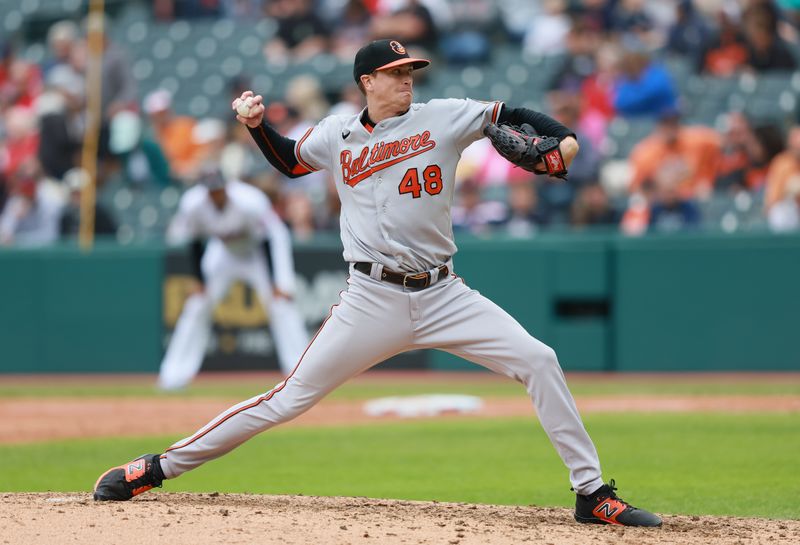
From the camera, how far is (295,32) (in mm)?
17219

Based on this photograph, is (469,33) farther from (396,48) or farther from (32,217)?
(396,48)

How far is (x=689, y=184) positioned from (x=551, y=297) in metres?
1.94

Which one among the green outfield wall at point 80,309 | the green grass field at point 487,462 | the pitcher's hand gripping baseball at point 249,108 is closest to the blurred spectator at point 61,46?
the green outfield wall at point 80,309

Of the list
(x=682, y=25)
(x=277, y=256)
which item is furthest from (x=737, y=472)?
(x=682, y=25)

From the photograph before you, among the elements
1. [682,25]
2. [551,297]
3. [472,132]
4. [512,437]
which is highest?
[682,25]

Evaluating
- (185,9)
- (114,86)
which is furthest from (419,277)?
(185,9)

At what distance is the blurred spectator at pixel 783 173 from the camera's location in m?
12.5

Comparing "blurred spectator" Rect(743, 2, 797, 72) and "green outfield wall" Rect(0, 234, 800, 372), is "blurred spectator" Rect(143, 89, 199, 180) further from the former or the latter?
"blurred spectator" Rect(743, 2, 797, 72)

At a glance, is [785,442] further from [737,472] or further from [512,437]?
[512,437]

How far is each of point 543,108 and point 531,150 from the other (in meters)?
10.1

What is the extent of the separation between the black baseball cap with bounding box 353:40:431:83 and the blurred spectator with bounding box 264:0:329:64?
1168 centimetres

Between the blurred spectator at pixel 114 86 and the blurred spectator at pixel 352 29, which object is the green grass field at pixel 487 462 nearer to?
the blurred spectator at pixel 114 86

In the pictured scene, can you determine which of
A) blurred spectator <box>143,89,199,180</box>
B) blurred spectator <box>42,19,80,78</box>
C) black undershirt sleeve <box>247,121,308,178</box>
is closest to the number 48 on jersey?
black undershirt sleeve <box>247,121,308,178</box>

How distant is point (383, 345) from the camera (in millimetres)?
5422
